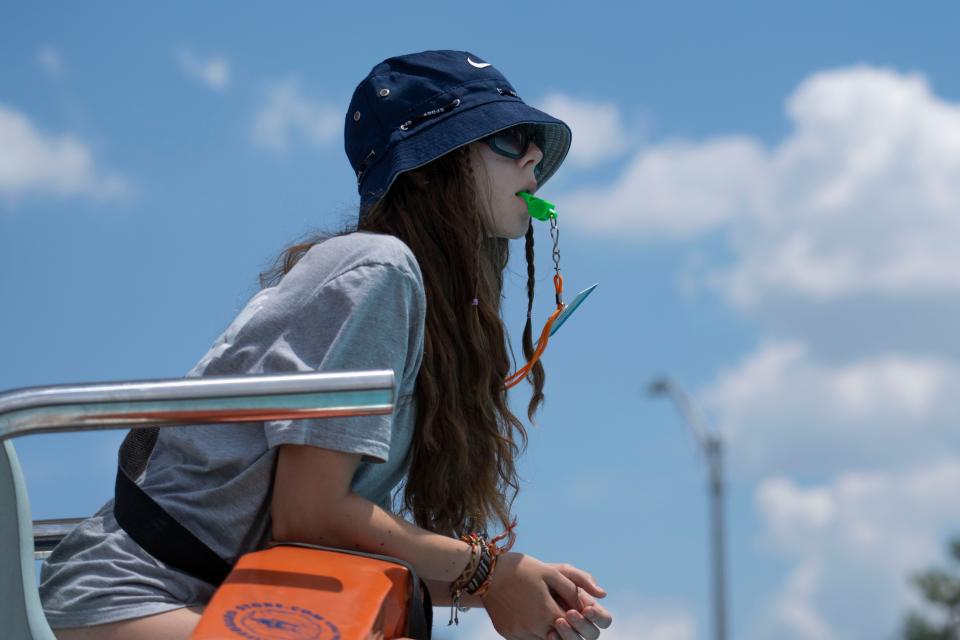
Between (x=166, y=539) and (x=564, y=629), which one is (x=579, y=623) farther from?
(x=166, y=539)

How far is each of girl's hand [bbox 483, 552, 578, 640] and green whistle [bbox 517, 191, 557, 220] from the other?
2.34 ft

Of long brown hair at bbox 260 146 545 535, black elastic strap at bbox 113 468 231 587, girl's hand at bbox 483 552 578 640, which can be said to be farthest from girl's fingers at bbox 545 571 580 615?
black elastic strap at bbox 113 468 231 587

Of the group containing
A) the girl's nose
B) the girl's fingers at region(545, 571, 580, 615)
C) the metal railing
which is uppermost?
the girl's nose

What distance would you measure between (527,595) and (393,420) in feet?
1.33

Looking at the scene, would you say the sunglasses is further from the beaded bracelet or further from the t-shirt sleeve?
the beaded bracelet

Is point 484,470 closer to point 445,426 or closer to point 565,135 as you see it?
point 445,426

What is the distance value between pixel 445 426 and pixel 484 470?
178mm

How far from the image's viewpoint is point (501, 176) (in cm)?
275

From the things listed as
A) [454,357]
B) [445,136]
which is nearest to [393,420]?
[454,357]

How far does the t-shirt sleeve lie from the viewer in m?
2.15

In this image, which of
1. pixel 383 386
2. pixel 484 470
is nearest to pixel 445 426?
pixel 484 470

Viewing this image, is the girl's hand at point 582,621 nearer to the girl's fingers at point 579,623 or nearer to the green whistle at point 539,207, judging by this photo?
the girl's fingers at point 579,623

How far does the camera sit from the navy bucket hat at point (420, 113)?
8.64 ft

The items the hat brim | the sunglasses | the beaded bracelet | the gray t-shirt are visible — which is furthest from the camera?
the sunglasses
